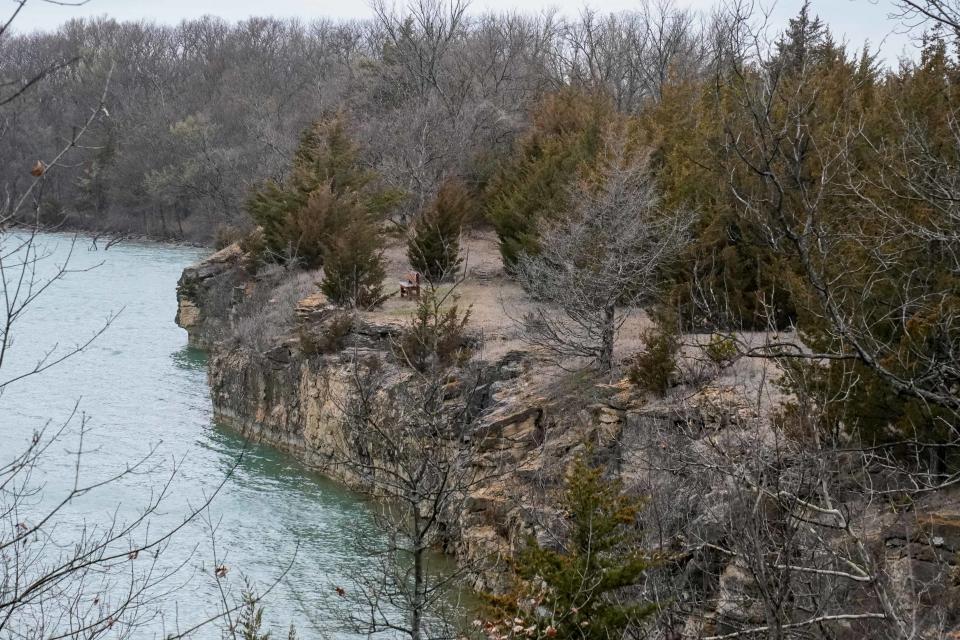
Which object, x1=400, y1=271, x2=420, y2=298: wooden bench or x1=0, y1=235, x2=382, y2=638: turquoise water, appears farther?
x1=400, y1=271, x2=420, y2=298: wooden bench

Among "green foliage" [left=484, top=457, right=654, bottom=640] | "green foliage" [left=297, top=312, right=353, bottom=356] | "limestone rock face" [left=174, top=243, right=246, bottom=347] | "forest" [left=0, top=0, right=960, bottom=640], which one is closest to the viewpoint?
"forest" [left=0, top=0, right=960, bottom=640]

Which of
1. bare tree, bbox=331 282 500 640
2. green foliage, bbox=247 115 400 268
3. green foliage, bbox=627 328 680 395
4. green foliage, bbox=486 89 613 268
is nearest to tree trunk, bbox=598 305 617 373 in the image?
green foliage, bbox=627 328 680 395

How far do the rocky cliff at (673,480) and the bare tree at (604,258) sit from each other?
95cm

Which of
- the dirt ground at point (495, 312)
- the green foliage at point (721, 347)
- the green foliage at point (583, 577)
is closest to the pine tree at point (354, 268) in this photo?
the dirt ground at point (495, 312)

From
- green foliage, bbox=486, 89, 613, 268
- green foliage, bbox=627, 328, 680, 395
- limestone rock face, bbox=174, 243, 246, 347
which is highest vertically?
green foliage, bbox=486, 89, 613, 268

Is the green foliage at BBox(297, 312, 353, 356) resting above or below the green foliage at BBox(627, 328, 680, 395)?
below

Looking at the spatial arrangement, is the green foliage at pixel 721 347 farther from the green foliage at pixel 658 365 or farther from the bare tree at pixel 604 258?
the bare tree at pixel 604 258

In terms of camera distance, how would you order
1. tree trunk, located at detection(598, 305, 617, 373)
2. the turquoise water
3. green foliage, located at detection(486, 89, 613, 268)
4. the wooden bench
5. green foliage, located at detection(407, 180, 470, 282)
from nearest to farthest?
1. the turquoise water
2. tree trunk, located at detection(598, 305, 617, 373)
3. green foliage, located at detection(486, 89, 613, 268)
4. the wooden bench
5. green foliage, located at detection(407, 180, 470, 282)

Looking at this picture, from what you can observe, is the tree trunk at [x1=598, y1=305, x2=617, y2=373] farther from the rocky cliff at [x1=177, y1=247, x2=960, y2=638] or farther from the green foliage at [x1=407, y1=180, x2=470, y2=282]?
the green foliage at [x1=407, y1=180, x2=470, y2=282]

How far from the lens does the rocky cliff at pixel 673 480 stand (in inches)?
302

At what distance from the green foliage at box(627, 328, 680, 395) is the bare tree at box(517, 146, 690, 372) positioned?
1513 mm

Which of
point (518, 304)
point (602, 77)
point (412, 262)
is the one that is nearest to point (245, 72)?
point (602, 77)

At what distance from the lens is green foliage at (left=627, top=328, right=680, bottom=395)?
56.5ft

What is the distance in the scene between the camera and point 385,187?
3919cm
